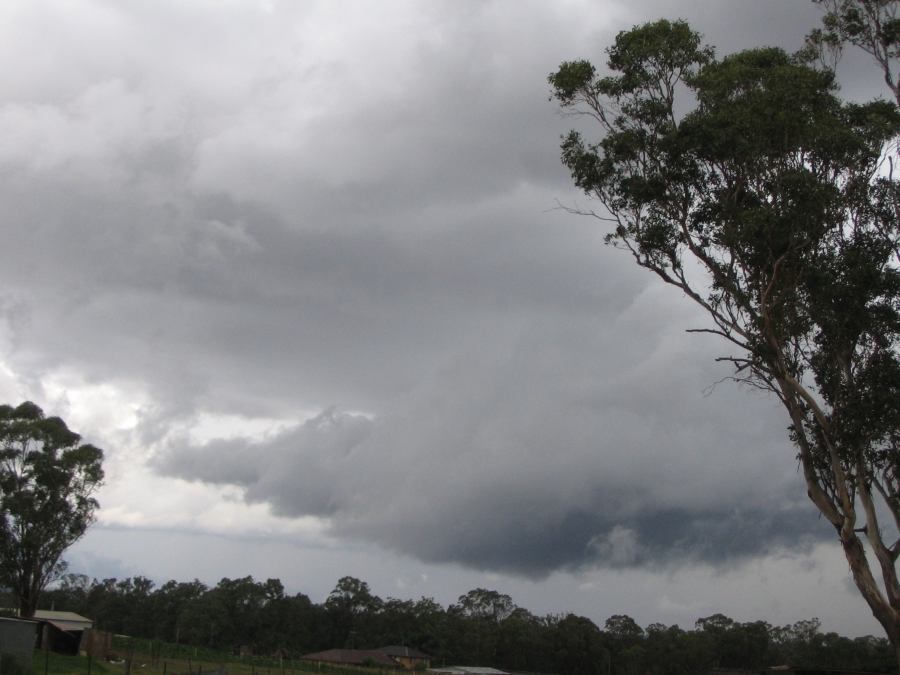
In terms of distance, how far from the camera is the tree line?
87.9 metres

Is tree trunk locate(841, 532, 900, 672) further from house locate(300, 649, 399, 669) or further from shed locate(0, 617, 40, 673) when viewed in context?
house locate(300, 649, 399, 669)

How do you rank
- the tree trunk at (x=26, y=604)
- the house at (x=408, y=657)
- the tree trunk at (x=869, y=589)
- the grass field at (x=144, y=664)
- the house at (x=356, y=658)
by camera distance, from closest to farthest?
the tree trunk at (x=869, y=589)
the grass field at (x=144, y=664)
the tree trunk at (x=26, y=604)
the house at (x=356, y=658)
the house at (x=408, y=657)

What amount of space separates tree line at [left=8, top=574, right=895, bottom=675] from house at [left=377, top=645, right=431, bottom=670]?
14.1ft

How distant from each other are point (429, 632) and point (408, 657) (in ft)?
32.7

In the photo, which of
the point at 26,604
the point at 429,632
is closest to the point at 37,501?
the point at 26,604

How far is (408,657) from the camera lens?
282ft

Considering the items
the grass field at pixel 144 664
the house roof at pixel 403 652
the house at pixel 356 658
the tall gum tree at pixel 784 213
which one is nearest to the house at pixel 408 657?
the house roof at pixel 403 652

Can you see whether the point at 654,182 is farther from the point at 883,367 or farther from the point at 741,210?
the point at 883,367

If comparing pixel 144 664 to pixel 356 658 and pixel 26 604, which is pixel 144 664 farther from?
pixel 356 658

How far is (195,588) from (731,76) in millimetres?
96128

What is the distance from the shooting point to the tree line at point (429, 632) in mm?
87938

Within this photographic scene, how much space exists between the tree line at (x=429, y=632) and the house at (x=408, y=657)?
430 centimetres

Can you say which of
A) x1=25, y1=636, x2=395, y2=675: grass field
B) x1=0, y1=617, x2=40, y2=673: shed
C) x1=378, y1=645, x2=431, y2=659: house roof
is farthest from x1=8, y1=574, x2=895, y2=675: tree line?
x1=0, y1=617, x2=40, y2=673: shed

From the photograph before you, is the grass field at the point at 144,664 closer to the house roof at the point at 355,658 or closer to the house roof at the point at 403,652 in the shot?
the house roof at the point at 355,658
